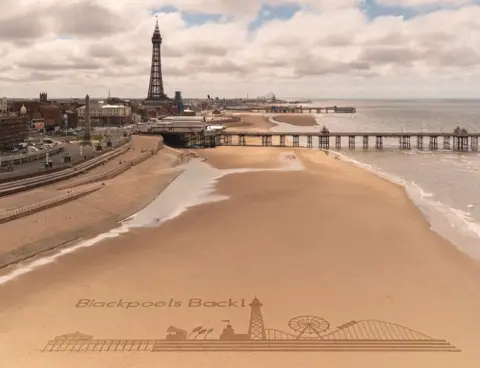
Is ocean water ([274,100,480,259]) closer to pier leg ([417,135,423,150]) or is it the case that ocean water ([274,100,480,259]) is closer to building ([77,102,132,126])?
pier leg ([417,135,423,150])

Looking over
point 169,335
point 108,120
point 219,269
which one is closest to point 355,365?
point 169,335

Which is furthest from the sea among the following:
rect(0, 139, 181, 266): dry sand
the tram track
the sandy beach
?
the tram track

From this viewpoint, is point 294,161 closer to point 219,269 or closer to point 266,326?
point 219,269

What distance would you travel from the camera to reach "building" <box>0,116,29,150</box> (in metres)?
44.4

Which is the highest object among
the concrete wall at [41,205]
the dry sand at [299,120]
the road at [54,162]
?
the dry sand at [299,120]

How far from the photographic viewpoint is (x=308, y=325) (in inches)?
622

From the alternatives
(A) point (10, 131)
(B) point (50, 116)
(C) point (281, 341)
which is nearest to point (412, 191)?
(C) point (281, 341)

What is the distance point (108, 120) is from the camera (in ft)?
356

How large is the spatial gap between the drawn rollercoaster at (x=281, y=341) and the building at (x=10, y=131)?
1334 inches

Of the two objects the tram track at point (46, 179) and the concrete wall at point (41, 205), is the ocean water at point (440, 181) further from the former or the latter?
the tram track at point (46, 179)

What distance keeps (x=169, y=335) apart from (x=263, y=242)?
10416 millimetres

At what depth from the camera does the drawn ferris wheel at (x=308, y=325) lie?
50.3 ft

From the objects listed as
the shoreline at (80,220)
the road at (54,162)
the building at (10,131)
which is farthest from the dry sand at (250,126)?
the shoreline at (80,220)

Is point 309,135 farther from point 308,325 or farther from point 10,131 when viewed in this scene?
point 308,325
